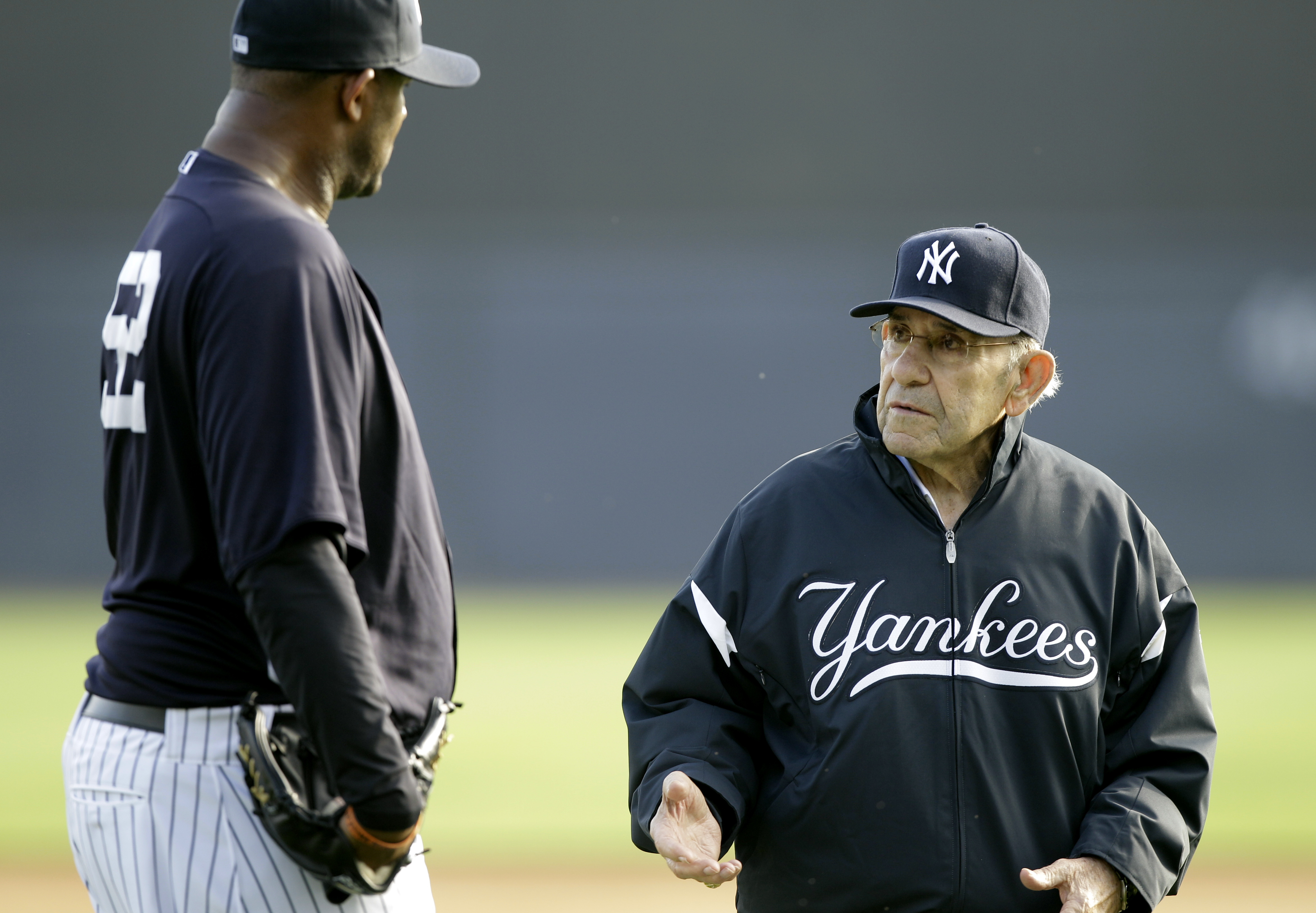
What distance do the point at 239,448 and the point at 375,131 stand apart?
52cm

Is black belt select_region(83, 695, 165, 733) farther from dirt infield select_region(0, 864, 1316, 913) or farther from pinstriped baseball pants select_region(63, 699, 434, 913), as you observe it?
dirt infield select_region(0, 864, 1316, 913)

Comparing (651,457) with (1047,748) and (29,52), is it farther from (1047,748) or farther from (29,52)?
(1047,748)

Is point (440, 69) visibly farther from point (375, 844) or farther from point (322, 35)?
point (375, 844)

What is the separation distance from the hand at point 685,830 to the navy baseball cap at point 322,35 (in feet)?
3.67

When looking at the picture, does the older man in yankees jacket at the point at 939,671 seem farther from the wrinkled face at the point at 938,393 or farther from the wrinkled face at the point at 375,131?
the wrinkled face at the point at 375,131

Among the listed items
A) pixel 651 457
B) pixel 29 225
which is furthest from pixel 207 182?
pixel 29 225

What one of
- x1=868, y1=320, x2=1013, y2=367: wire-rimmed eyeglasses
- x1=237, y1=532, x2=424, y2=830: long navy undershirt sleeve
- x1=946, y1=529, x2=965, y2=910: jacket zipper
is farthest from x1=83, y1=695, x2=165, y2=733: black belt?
x1=868, y1=320, x2=1013, y2=367: wire-rimmed eyeglasses

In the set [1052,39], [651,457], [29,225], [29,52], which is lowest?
[651,457]

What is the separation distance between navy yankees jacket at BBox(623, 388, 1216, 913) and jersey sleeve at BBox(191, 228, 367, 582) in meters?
0.75

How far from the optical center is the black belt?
1.73m

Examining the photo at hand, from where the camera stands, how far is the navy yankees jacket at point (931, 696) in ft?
6.92

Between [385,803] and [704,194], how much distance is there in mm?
17243

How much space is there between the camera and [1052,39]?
18.7 meters

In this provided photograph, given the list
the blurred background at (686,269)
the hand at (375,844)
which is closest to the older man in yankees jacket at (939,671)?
the hand at (375,844)
